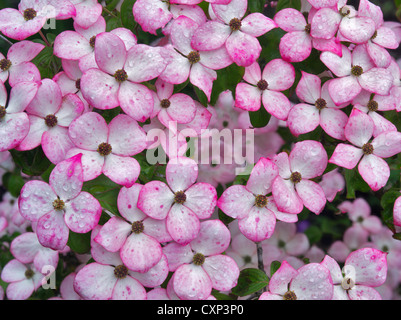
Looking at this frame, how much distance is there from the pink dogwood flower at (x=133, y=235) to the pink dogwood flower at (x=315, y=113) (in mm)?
342

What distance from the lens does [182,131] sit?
85 centimetres

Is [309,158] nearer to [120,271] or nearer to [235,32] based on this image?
[235,32]

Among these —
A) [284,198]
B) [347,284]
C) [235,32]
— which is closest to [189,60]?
[235,32]

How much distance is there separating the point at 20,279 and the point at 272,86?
2.70 ft

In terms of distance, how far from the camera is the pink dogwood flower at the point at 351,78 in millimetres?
851

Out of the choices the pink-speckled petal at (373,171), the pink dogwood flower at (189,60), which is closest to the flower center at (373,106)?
the pink-speckled petal at (373,171)

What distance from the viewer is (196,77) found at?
2.74 ft

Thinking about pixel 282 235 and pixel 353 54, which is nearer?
pixel 353 54

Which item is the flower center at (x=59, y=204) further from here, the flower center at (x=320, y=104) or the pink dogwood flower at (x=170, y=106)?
the flower center at (x=320, y=104)

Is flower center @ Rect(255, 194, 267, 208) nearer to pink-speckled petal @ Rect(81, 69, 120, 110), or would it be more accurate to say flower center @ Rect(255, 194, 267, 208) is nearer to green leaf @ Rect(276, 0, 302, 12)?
pink-speckled petal @ Rect(81, 69, 120, 110)

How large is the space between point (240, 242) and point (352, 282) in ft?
1.37

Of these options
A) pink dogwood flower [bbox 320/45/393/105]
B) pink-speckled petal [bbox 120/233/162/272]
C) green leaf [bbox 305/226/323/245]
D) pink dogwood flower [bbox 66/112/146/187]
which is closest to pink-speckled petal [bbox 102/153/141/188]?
pink dogwood flower [bbox 66/112/146/187]
